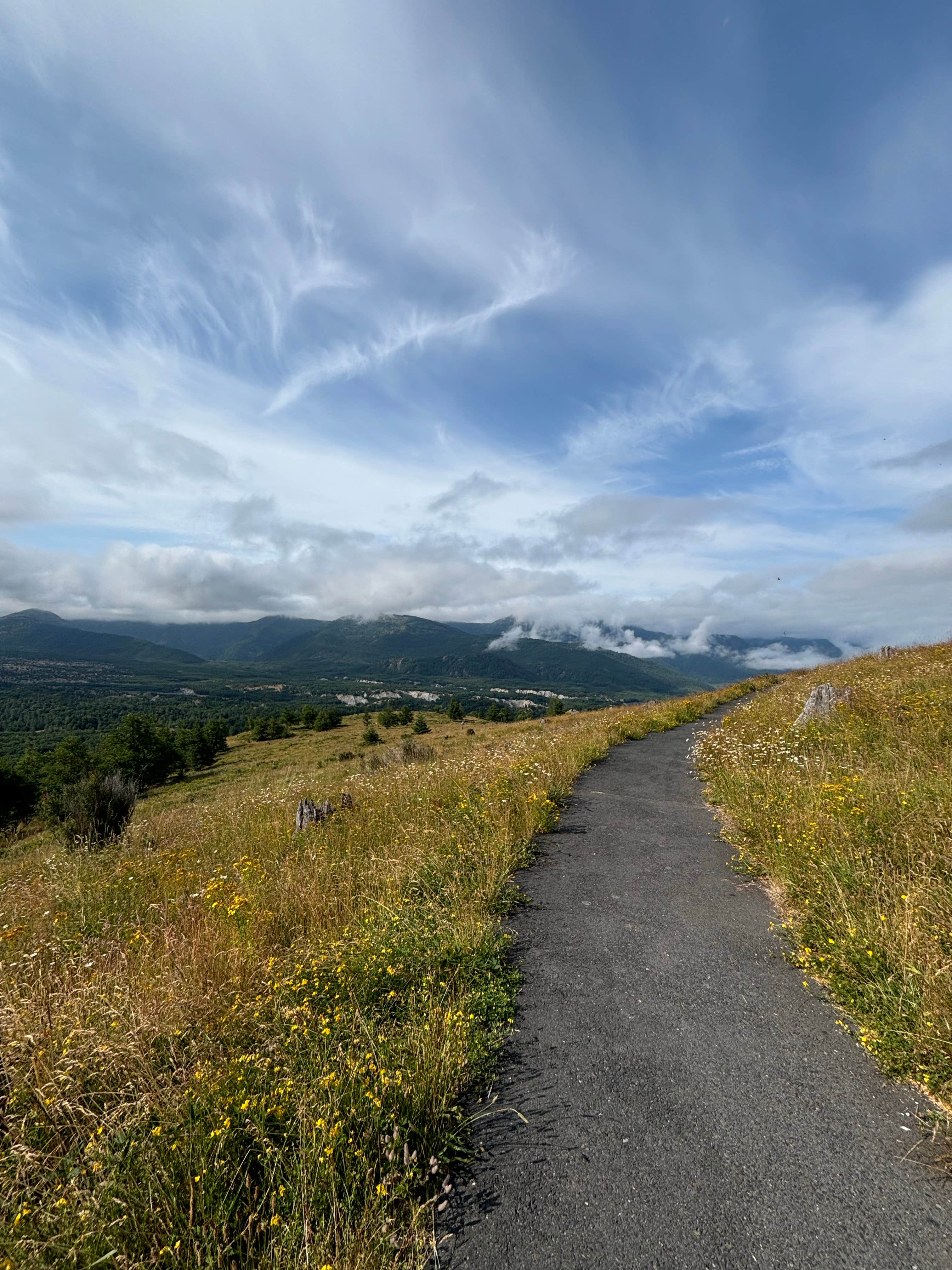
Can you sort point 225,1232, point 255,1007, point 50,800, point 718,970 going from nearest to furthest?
1. point 225,1232
2. point 255,1007
3. point 718,970
4. point 50,800

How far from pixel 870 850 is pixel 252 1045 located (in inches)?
257

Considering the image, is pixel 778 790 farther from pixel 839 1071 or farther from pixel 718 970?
pixel 839 1071

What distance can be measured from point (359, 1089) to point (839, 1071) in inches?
137

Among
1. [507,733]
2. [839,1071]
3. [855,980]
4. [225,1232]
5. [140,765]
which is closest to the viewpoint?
[225,1232]

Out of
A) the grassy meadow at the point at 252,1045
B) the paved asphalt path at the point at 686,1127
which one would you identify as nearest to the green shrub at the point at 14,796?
the grassy meadow at the point at 252,1045

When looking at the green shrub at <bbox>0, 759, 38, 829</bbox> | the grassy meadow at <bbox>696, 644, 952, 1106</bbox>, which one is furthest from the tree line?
the grassy meadow at <bbox>696, 644, 952, 1106</bbox>

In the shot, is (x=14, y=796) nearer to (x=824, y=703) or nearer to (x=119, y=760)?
(x=119, y=760)

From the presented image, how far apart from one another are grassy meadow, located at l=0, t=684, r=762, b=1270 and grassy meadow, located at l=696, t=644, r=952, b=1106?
17 cm

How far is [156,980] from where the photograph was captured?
169 inches

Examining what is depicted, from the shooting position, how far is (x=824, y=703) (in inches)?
505

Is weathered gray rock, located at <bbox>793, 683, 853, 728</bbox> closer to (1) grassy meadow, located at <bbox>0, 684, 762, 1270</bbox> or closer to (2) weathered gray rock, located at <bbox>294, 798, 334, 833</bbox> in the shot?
(1) grassy meadow, located at <bbox>0, 684, 762, 1270</bbox>

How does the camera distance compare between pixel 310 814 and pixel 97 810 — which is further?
pixel 97 810

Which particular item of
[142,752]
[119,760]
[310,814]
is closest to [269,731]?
[142,752]

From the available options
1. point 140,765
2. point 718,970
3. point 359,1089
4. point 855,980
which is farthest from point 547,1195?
point 140,765
